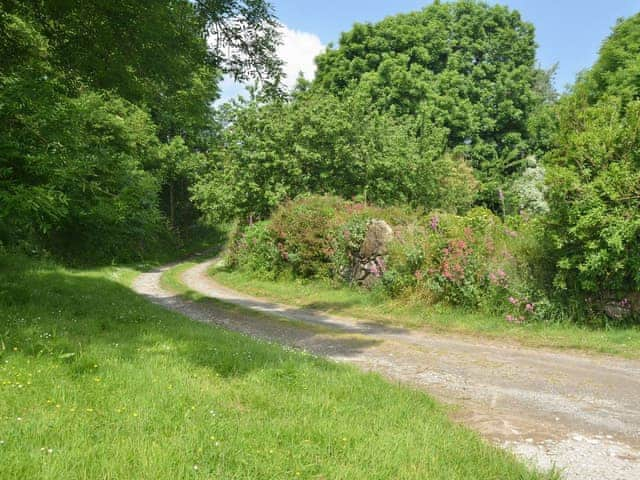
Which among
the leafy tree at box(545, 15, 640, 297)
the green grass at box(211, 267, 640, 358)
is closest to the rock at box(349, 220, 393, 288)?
the green grass at box(211, 267, 640, 358)

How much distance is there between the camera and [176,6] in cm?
908

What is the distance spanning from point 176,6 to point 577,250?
9295 mm

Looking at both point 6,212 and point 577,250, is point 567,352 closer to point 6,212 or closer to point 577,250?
point 577,250

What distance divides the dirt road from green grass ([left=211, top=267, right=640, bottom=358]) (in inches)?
22.5

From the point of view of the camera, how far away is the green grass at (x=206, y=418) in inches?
148

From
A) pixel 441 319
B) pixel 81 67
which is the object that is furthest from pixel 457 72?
pixel 81 67

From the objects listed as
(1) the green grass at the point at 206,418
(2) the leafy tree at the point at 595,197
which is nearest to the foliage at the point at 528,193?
(2) the leafy tree at the point at 595,197

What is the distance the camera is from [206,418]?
4.55 metres

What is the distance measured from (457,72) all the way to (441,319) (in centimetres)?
2495

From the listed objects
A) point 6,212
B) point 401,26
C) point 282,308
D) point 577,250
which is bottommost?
point 282,308

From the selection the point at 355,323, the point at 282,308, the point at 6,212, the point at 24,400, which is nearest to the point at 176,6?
the point at 6,212

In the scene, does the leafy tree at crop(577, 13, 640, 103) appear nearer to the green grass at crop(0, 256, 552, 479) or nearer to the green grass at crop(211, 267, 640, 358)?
the green grass at crop(211, 267, 640, 358)

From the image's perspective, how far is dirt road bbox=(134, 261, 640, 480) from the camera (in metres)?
4.86

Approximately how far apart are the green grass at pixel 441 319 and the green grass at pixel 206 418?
5.23 meters
